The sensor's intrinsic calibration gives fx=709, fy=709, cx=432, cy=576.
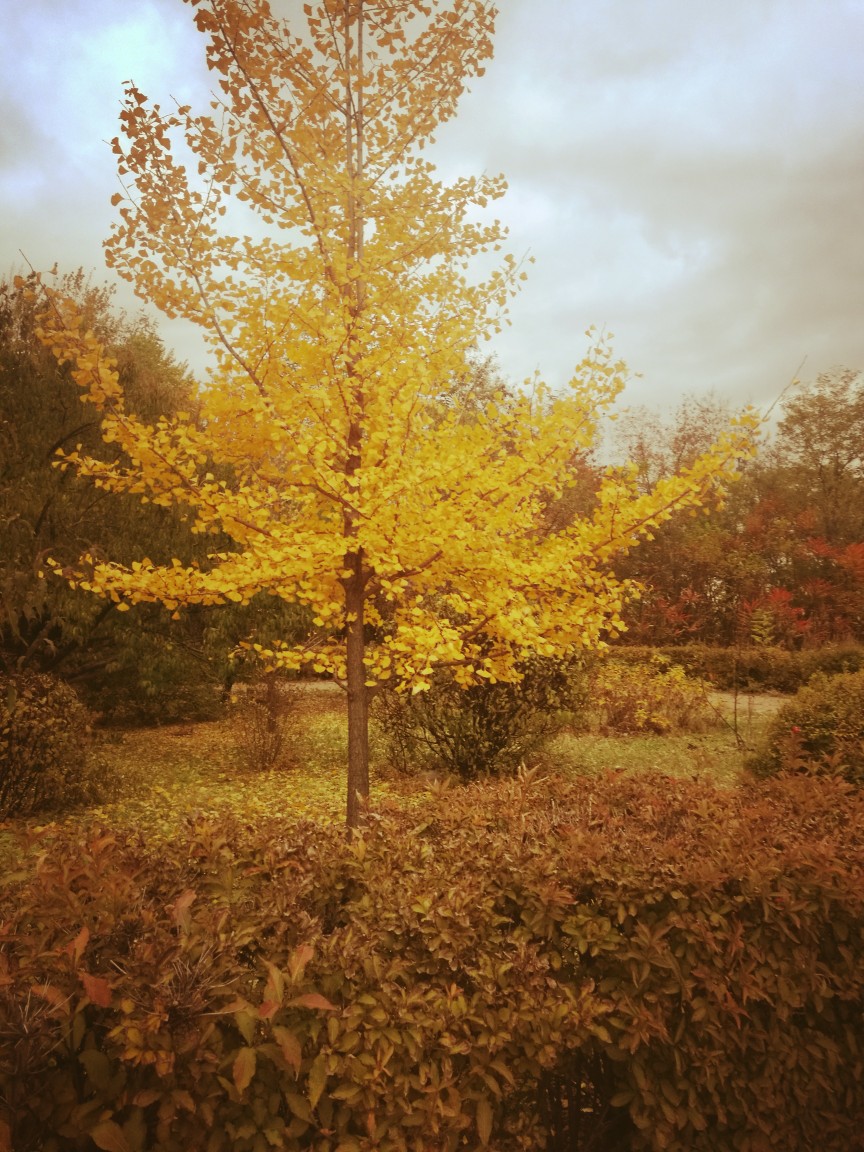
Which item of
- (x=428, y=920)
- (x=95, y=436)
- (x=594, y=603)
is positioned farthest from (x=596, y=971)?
(x=95, y=436)

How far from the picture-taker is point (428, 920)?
2035 mm

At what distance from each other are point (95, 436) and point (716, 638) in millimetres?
17300

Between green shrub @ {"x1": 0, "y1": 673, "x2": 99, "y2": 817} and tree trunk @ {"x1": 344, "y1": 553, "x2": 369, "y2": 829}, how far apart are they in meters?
3.51

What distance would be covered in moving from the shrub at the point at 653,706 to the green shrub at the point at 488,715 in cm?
340

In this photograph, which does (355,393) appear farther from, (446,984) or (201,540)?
(201,540)

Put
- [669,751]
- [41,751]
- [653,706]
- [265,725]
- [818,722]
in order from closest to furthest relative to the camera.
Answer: [41,751], [818,722], [265,725], [669,751], [653,706]

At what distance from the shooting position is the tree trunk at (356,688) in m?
4.70

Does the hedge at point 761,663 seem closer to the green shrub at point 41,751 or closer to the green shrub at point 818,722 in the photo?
the green shrub at point 818,722

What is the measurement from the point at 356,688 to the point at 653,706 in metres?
8.98

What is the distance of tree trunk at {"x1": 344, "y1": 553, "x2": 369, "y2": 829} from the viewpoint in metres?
4.70

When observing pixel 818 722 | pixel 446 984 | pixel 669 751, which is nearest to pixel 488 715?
pixel 669 751

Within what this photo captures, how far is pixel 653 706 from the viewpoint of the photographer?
1245 centimetres

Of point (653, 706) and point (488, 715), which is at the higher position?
point (488, 715)

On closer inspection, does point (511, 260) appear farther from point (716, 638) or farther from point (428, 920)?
point (716, 638)
